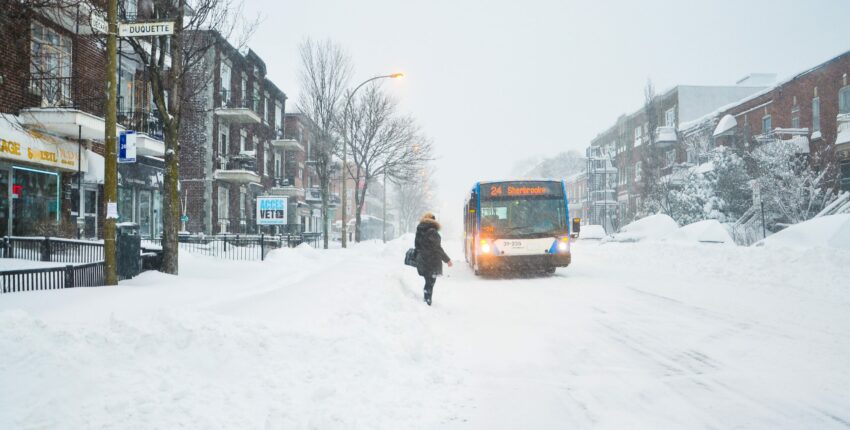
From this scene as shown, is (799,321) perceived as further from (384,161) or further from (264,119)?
(264,119)

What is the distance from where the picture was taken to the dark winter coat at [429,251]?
952cm

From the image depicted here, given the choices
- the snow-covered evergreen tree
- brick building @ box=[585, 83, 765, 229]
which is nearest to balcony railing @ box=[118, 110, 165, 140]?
the snow-covered evergreen tree

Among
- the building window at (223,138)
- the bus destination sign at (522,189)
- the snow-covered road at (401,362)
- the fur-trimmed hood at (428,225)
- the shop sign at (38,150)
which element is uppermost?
the building window at (223,138)

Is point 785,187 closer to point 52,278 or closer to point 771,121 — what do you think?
point 771,121

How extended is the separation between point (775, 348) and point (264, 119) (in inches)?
1335

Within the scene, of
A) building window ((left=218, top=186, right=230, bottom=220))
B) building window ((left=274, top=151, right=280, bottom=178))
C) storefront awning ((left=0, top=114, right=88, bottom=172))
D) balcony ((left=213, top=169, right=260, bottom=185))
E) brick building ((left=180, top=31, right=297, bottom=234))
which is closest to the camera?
storefront awning ((left=0, top=114, right=88, bottom=172))

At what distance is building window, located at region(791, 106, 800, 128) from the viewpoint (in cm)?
2942

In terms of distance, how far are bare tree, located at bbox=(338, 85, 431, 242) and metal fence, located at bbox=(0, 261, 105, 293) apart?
21.3 meters

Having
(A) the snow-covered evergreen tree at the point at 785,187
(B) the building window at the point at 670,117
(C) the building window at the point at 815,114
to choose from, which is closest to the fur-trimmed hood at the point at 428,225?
(A) the snow-covered evergreen tree at the point at 785,187

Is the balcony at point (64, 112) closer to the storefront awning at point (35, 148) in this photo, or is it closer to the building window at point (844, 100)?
the storefront awning at point (35, 148)

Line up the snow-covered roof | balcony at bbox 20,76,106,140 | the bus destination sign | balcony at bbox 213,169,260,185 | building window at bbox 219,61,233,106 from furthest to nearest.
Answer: the snow-covered roof
building window at bbox 219,61,233,106
balcony at bbox 213,169,260,185
the bus destination sign
balcony at bbox 20,76,106,140

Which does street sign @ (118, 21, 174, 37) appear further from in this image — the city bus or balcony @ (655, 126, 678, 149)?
balcony @ (655, 126, 678, 149)

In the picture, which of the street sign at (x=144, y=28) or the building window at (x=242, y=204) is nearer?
the street sign at (x=144, y=28)

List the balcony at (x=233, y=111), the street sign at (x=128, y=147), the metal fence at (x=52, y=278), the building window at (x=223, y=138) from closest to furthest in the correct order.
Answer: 1. the metal fence at (x=52, y=278)
2. the street sign at (x=128, y=147)
3. the balcony at (x=233, y=111)
4. the building window at (x=223, y=138)
